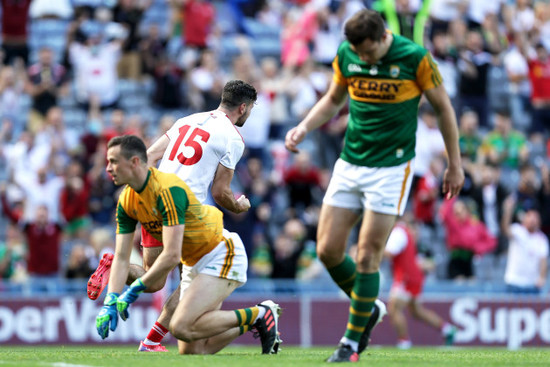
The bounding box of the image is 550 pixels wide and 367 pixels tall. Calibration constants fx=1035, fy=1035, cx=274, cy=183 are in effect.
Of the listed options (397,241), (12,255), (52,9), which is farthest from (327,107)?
(52,9)

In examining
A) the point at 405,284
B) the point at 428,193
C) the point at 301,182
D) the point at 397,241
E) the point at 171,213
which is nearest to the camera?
the point at 171,213

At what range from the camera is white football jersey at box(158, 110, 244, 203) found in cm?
881

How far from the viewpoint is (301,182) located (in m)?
16.7

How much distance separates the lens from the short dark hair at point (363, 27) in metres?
7.18

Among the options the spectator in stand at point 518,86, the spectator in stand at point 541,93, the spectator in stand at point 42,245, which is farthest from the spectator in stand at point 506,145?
the spectator in stand at point 42,245

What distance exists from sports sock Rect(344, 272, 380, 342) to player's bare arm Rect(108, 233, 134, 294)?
1.86 meters

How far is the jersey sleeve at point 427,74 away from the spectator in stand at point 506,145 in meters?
11.6

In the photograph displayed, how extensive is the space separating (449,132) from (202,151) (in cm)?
231

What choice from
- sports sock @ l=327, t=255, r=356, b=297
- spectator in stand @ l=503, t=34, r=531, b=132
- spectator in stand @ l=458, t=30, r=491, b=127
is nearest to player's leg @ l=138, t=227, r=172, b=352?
sports sock @ l=327, t=255, r=356, b=297

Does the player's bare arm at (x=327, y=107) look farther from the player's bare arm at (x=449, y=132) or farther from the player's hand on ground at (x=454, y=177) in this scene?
the player's hand on ground at (x=454, y=177)

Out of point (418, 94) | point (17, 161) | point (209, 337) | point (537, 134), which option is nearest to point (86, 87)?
point (17, 161)

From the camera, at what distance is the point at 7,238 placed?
1620 cm

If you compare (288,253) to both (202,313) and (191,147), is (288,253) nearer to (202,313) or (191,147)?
(191,147)

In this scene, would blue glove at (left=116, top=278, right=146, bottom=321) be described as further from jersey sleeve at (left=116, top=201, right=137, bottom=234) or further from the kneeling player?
jersey sleeve at (left=116, top=201, right=137, bottom=234)
